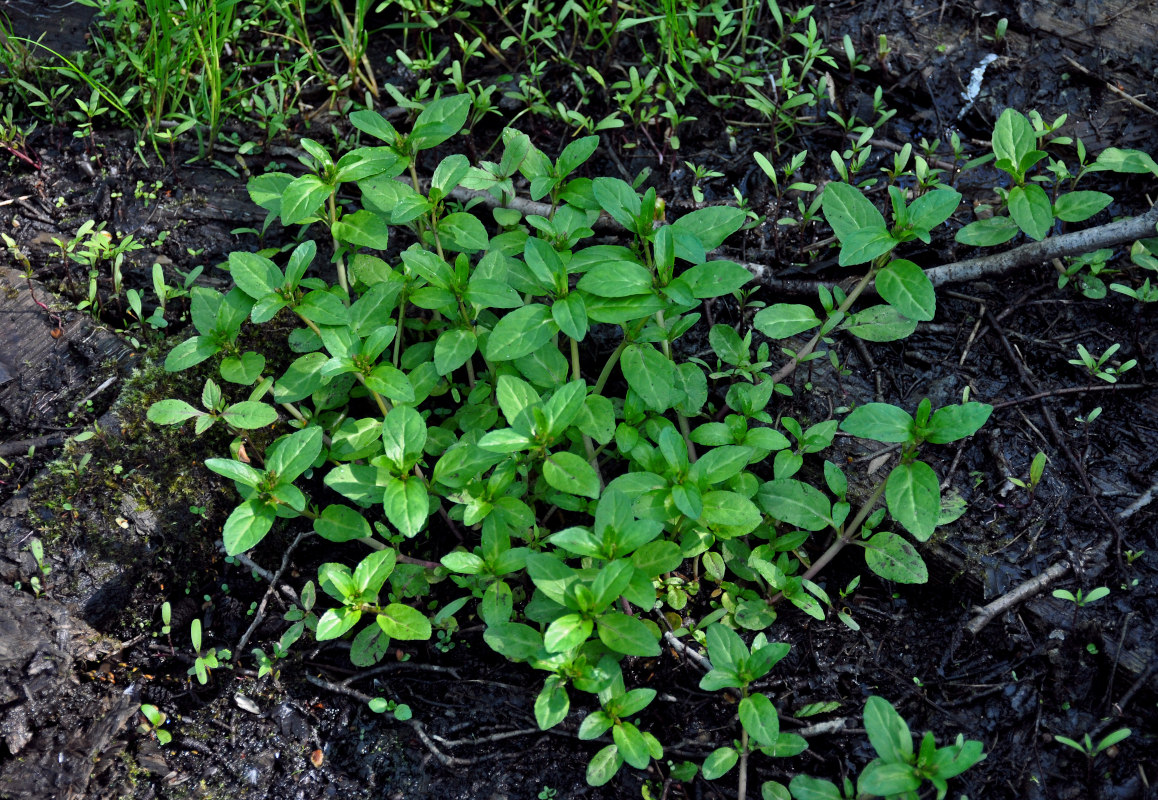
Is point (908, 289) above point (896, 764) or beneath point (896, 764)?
above

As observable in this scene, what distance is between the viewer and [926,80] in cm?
357

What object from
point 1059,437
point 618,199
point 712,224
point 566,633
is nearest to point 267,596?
point 566,633

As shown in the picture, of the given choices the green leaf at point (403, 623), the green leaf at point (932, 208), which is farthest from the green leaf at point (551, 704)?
the green leaf at point (932, 208)

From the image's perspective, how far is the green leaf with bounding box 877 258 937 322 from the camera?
2.38 meters

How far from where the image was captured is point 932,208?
7.95ft

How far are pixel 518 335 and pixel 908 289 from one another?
1.14 meters

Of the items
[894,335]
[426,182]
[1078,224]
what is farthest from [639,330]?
[1078,224]

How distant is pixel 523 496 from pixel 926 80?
252 cm

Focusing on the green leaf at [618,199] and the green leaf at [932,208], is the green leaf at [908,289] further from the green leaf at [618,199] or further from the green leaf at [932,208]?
the green leaf at [618,199]

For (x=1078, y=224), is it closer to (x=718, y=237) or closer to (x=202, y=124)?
(x=718, y=237)

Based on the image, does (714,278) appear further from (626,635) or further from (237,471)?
(237,471)

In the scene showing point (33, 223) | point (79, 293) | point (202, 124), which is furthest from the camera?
point (202, 124)

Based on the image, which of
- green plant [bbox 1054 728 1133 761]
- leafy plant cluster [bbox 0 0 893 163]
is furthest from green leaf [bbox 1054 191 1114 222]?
green plant [bbox 1054 728 1133 761]

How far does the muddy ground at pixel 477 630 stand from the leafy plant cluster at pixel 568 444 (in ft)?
0.52
